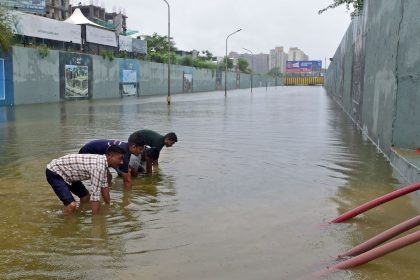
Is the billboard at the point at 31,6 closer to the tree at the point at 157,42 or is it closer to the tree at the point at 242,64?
the tree at the point at 157,42

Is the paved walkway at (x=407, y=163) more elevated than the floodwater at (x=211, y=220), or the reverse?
the paved walkway at (x=407, y=163)

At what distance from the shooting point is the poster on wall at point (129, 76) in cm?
4844

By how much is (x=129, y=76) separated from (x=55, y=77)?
46.7 ft

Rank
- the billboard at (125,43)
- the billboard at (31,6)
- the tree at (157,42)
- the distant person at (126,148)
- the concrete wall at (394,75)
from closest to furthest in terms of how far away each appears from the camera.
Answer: the distant person at (126,148) < the concrete wall at (394,75) < the billboard at (31,6) < the billboard at (125,43) < the tree at (157,42)

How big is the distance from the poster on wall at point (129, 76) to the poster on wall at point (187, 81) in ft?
50.8

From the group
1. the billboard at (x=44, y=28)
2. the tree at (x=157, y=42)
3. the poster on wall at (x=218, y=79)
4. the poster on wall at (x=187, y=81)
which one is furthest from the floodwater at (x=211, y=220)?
the poster on wall at (x=218, y=79)

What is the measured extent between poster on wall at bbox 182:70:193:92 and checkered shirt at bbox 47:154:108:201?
202 ft

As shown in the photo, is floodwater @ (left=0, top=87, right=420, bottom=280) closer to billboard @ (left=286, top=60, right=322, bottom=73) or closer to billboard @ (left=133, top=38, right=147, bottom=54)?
billboard @ (left=133, top=38, right=147, bottom=54)

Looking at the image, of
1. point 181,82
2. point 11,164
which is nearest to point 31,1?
point 181,82

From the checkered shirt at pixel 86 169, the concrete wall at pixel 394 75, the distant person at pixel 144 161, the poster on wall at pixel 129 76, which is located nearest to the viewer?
the checkered shirt at pixel 86 169

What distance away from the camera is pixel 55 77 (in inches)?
1432

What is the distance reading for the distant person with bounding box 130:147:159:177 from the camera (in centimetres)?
825

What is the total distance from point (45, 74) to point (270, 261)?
33.7m

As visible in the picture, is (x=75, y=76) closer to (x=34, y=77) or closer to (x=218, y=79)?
(x=34, y=77)
